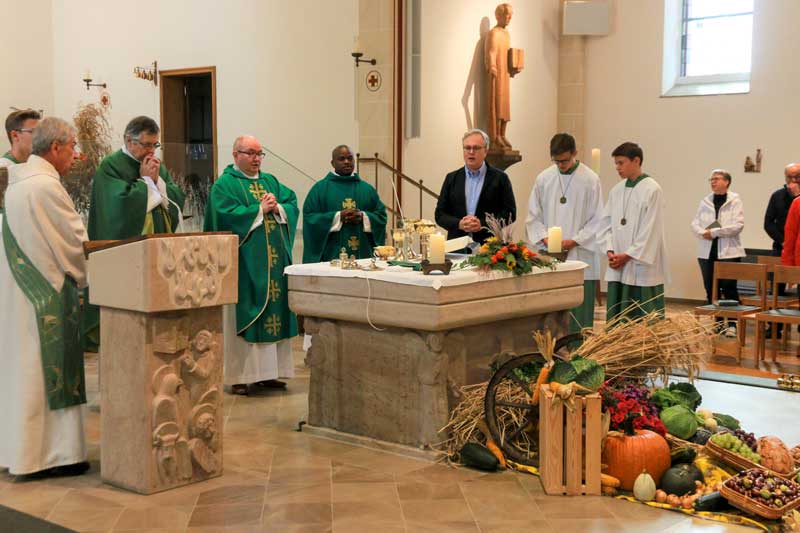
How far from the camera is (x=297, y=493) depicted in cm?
443

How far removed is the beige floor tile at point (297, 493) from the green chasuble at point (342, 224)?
2.86 meters

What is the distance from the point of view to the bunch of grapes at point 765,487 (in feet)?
13.2

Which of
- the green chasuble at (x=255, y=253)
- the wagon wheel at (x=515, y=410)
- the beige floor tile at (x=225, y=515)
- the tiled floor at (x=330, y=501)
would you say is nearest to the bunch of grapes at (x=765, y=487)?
the tiled floor at (x=330, y=501)

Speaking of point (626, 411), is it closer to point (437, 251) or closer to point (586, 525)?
point (586, 525)

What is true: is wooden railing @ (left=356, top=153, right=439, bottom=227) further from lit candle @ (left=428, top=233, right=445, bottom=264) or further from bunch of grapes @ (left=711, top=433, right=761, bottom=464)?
bunch of grapes @ (left=711, top=433, right=761, bottom=464)

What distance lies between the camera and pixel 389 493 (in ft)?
14.5

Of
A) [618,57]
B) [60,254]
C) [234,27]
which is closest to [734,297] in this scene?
[618,57]

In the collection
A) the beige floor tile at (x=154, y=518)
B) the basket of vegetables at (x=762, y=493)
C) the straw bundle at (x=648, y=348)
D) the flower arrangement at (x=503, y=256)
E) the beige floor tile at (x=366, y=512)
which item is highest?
the flower arrangement at (x=503, y=256)

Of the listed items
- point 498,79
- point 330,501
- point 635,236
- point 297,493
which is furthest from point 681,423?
point 498,79

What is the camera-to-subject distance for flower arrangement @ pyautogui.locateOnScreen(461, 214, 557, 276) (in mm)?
5102

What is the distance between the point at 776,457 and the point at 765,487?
39cm

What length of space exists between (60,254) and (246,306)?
2114 millimetres

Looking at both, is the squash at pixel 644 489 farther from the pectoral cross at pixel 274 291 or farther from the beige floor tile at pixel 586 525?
the pectoral cross at pixel 274 291

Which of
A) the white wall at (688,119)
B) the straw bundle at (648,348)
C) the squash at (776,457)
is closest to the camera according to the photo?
the squash at (776,457)
